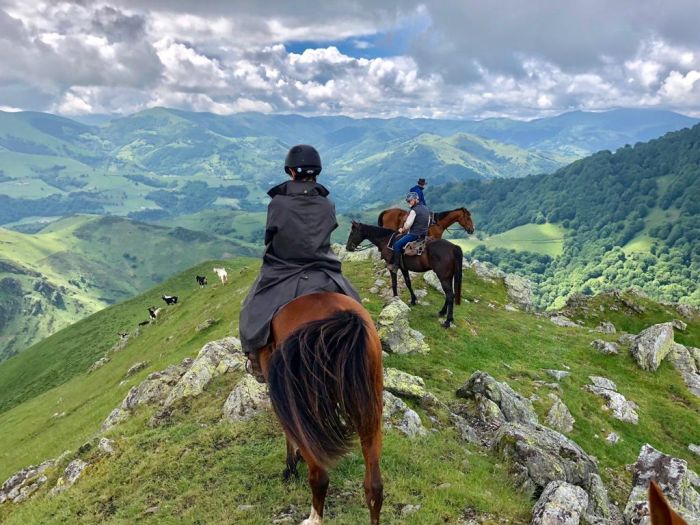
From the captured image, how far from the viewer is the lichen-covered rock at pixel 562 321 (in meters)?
37.4

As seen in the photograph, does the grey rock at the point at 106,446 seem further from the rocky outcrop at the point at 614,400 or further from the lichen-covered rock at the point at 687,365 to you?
the lichen-covered rock at the point at 687,365

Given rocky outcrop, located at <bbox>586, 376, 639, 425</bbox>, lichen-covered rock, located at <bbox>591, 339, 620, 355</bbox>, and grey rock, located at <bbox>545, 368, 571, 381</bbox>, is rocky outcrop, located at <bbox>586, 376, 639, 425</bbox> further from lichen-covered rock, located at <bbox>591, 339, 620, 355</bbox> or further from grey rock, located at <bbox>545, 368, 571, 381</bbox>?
lichen-covered rock, located at <bbox>591, 339, 620, 355</bbox>

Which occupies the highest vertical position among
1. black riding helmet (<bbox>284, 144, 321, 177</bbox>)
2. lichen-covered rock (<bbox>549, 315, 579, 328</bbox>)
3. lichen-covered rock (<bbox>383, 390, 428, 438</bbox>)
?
black riding helmet (<bbox>284, 144, 321, 177</bbox>)

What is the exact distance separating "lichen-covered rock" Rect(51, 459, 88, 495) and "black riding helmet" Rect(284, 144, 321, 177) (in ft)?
39.7

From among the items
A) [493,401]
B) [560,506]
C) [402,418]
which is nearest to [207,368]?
[402,418]

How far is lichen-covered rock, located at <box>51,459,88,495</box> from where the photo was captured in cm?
1358

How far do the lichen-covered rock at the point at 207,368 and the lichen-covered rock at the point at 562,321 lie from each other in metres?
28.1

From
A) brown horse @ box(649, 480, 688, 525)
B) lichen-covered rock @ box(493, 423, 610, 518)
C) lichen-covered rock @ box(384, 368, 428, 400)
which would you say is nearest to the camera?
brown horse @ box(649, 480, 688, 525)

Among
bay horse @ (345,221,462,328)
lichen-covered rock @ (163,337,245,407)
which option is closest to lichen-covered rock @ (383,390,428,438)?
lichen-covered rock @ (163,337,245,407)

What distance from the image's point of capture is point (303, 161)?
10.2 m

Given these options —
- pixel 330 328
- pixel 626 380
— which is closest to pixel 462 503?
pixel 330 328

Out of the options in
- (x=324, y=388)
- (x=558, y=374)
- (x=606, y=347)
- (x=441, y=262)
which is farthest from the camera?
(x=606, y=347)

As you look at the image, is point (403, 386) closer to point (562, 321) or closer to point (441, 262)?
point (441, 262)

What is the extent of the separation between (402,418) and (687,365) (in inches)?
990
